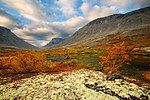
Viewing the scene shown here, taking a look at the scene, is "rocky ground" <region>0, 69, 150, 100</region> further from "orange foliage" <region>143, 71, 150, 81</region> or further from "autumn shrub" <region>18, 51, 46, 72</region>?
"orange foliage" <region>143, 71, 150, 81</region>

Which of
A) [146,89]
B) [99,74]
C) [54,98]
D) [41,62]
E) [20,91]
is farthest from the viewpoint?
[41,62]

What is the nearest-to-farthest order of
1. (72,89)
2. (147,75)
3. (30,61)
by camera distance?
(72,89), (30,61), (147,75)

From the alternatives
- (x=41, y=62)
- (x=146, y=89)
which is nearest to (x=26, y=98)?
(x=146, y=89)

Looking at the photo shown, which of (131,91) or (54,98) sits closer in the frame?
(54,98)

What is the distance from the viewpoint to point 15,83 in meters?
18.5

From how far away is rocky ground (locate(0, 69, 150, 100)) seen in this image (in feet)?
51.2

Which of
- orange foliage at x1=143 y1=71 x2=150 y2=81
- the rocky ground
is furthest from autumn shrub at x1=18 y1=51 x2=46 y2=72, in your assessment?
orange foliage at x1=143 y1=71 x2=150 y2=81

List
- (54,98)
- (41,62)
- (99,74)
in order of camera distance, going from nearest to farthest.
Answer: (54,98), (99,74), (41,62)

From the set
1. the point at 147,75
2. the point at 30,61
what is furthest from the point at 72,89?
the point at 147,75

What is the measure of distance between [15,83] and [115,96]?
8.34m

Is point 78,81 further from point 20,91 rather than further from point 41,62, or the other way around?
point 41,62

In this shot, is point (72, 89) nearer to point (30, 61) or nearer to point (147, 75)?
point (30, 61)

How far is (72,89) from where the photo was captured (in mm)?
16312

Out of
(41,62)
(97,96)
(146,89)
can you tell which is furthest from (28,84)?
(41,62)
